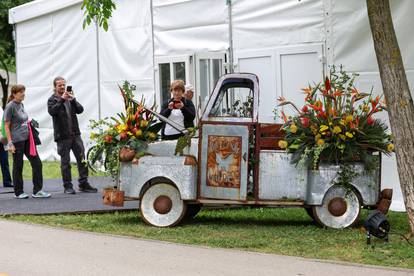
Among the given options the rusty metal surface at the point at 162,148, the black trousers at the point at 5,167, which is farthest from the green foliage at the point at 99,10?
the black trousers at the point at 5,167

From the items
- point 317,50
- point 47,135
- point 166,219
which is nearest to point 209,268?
point 166,219

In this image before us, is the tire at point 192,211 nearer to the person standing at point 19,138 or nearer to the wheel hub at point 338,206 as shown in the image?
the wheel hub at point 338,206

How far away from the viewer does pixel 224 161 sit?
35.3 ft

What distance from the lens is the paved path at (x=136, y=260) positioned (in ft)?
27.4

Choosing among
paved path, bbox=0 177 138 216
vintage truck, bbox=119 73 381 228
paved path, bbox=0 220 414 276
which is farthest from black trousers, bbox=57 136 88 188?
paved path, bbox=0 220 414 276

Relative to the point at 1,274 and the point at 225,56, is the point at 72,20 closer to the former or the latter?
the point at 225,56

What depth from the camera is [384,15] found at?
9992 millimetres

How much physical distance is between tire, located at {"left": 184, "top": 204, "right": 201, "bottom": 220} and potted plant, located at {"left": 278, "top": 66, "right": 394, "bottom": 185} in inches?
→ 59.0

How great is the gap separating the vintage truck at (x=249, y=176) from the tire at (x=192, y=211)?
340 millimetres

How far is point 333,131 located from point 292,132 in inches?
19.7

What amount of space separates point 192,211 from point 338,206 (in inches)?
76.5

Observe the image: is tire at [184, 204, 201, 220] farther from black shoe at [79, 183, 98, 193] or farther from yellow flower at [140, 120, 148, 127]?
black shoe at [79, 183, 98, 193]

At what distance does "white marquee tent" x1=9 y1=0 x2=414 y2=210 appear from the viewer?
13.1 meters

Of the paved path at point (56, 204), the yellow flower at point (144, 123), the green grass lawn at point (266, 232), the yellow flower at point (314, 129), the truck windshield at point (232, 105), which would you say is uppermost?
the truck windshield at point (232, 105)
